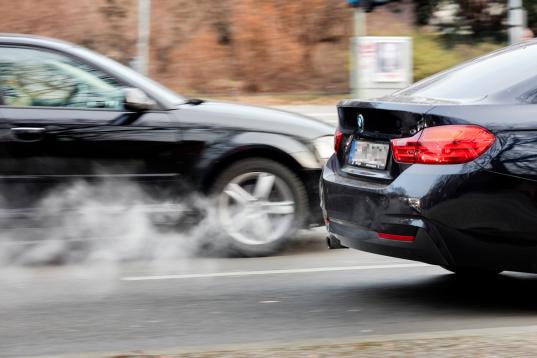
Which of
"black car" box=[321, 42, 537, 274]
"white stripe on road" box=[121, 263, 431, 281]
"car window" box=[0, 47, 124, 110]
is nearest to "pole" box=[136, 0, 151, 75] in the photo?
"car window" box=[0, 47, 124, 110]

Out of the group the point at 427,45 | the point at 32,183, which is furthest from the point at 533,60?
the point at 427,45

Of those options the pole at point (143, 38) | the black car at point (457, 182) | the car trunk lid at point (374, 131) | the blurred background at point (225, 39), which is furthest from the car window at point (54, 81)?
the blurred background at point (225, 39)

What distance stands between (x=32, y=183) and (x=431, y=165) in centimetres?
332

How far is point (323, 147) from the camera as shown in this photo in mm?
8156

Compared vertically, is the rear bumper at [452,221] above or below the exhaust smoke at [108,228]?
above

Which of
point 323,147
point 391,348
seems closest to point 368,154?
point 391,348

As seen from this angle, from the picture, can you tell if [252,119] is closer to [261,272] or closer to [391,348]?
[261,272]

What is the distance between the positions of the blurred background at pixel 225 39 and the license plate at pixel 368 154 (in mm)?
18404

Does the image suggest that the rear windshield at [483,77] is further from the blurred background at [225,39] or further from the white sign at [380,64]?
the blurred background at [225,39]

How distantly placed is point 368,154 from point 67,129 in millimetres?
2631

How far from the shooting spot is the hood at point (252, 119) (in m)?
8.02

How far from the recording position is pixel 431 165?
219 inches

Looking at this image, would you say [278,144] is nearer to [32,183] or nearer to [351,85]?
[32,183]

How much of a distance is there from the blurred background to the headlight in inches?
648
